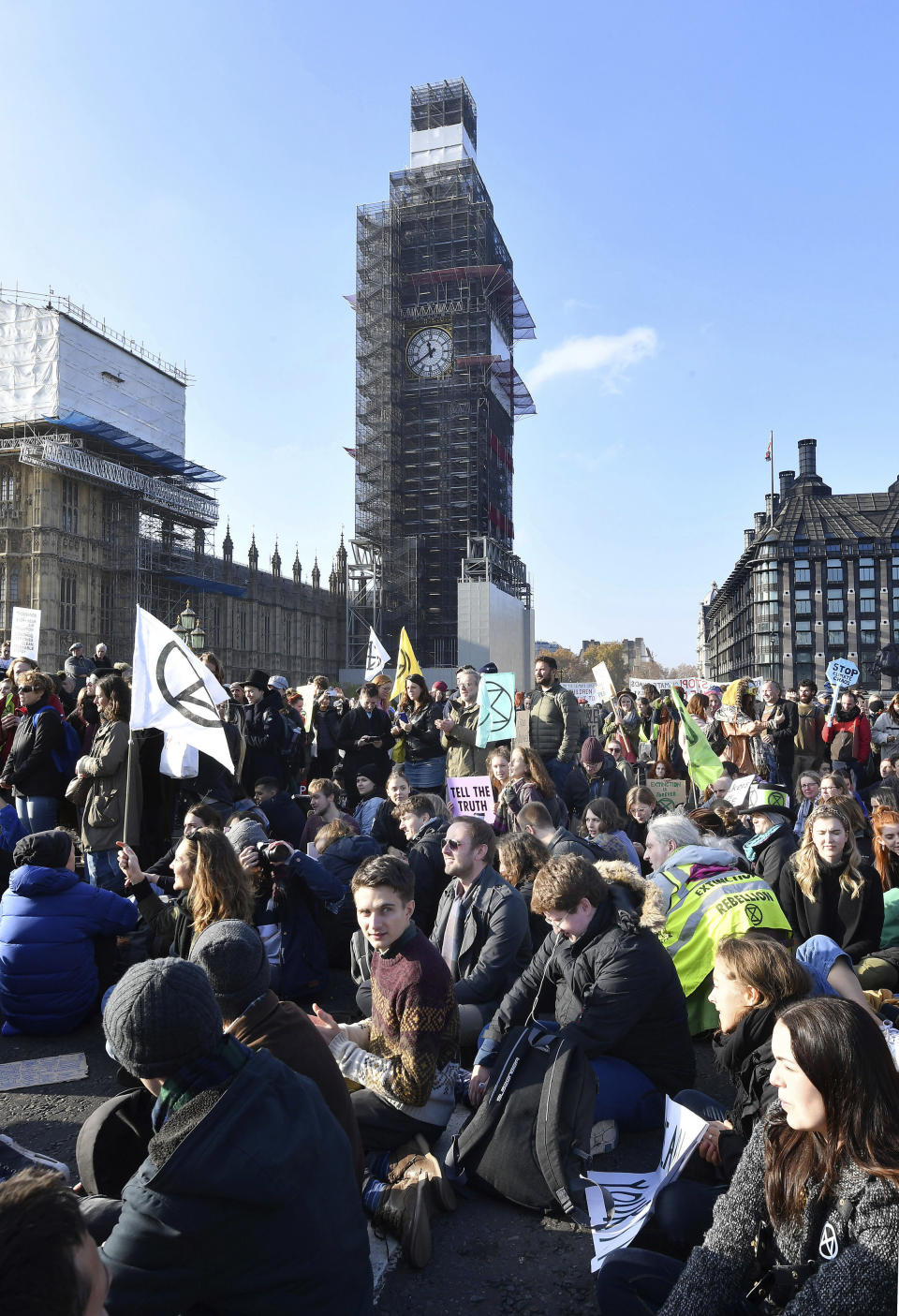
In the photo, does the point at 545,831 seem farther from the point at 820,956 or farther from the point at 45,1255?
the point at 45,1255

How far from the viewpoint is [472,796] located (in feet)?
23.2

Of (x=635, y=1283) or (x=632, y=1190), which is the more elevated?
(x=635, y=1283)

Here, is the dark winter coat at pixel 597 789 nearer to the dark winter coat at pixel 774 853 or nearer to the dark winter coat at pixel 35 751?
the dark winter coat at pixel 774 853

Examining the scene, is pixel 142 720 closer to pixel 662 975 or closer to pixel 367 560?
pixel 662 975

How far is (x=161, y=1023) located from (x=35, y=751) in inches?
218

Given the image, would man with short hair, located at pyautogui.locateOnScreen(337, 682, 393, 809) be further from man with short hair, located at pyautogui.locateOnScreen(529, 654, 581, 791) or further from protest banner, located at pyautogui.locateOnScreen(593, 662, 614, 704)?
protest banner, located at pyautogui.locateOnScreen(593, 662, 614, 704)

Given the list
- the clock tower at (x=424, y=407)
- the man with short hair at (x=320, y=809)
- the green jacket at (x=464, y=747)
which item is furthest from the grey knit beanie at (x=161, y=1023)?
the clock tower at (x=424, y=407)

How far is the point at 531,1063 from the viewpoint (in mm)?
3279

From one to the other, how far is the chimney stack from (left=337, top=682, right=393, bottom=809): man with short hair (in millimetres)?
94162

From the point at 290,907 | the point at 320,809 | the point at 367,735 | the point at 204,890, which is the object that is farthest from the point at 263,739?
the point at 204,890

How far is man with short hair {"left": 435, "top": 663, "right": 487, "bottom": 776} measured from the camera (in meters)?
8.20

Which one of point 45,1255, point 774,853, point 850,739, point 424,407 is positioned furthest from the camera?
point 424,407

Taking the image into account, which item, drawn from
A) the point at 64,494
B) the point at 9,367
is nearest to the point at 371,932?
the point at 64,494

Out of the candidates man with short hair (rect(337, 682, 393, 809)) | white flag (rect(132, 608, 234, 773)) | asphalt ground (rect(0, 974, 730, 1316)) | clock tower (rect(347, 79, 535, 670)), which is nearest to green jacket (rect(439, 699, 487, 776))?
man with short hair (rect(337, 682, 393, 809))
